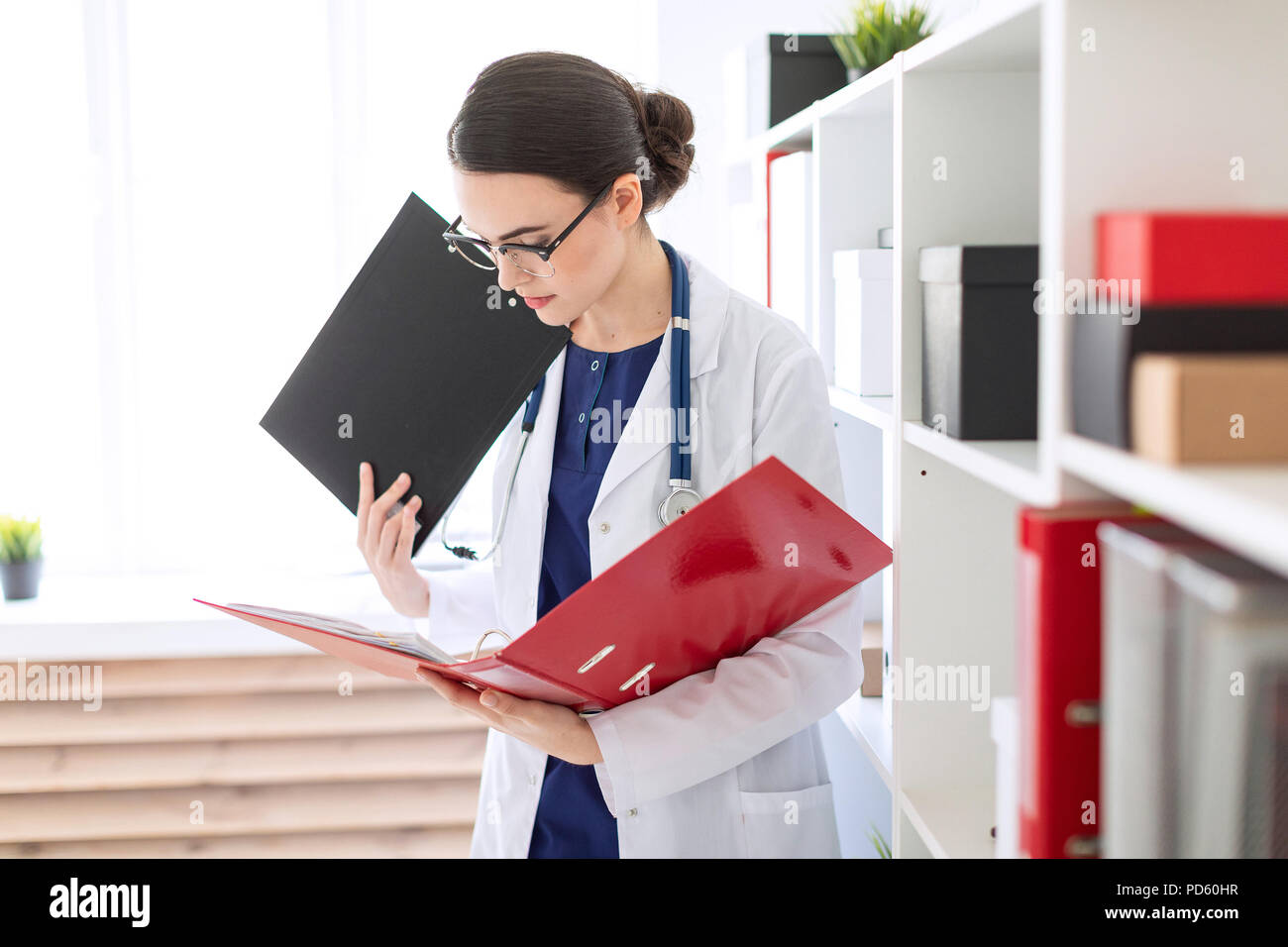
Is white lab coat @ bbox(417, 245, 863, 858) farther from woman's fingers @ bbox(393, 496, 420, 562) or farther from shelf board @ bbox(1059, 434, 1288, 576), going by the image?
shelf board @ bbox(1059, 434, 1288, 576)

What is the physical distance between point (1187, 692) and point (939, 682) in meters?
0.60

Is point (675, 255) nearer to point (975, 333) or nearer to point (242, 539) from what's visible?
Result: point (975, 333)

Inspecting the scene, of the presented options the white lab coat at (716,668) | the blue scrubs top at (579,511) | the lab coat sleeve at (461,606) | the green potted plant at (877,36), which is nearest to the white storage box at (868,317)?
the white lab coat at (716,668)

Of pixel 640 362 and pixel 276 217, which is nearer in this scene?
pixel 640 362

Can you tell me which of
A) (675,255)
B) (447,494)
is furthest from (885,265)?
(447,494)

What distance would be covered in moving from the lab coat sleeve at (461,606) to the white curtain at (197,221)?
1.22m

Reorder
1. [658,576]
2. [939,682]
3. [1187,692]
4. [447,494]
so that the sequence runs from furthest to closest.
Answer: [447,494], [939,682], [658,576], [1187,692]

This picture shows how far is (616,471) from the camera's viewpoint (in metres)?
1.32

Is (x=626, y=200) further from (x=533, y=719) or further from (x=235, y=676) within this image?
(x=235, y=676)

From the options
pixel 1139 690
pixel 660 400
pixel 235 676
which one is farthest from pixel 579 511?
pixel 235 676

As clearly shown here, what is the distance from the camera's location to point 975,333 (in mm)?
970

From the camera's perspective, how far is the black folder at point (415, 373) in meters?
1.36

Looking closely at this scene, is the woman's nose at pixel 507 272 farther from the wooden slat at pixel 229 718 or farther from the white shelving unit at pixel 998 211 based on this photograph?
the wooden slat at pixel 229 718
